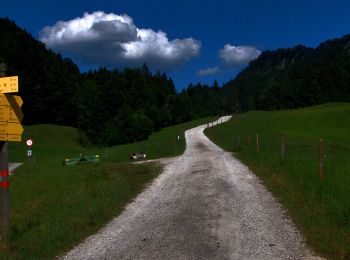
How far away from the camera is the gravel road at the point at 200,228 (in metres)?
8.96

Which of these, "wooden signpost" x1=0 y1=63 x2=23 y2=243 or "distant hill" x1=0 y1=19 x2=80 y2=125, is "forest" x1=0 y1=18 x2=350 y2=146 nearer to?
"distant hill" x1=0 y1=19 x2=80 y2=125

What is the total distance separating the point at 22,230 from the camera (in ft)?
37.7

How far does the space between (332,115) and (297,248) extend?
3499 inches

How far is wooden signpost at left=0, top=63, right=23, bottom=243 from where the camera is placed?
382 inches

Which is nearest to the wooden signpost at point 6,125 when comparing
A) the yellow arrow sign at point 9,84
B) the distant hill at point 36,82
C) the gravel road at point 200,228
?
the yellow arrow sign at point 9,84

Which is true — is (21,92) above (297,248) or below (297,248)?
above

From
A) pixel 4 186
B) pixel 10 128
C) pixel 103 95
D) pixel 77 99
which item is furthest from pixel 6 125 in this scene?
pixel 103 95

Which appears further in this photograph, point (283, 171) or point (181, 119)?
point (181, 119)

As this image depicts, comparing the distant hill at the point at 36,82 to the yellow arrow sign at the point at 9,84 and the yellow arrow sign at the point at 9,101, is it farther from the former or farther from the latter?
the yellow arrow sign at the point at 9,84

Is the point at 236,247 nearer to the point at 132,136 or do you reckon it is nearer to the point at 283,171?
the point at 283,171

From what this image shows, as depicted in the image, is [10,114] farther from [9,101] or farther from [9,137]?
[9,137]

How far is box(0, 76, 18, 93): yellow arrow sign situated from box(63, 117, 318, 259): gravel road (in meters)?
3.76

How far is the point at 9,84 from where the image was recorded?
973 cm

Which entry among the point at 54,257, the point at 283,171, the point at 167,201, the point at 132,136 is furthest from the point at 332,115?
the point at 54,257
